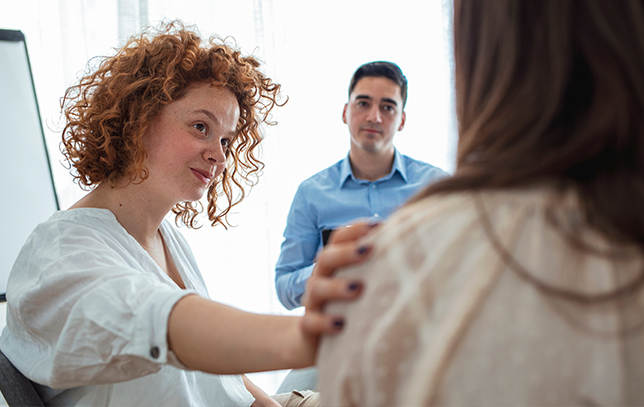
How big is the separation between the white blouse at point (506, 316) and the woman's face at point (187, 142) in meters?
0.97

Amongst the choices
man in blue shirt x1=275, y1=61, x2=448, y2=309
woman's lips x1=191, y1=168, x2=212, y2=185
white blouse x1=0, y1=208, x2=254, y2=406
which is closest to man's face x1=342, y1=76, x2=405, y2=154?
man in blue shirt x1=275, y1=61, x2=448, y2=309

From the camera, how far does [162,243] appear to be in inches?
57.3

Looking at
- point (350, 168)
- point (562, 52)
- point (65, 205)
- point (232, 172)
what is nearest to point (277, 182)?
point (350, 168)

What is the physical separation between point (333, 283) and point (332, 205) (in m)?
2.08

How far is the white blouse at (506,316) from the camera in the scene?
17.6 inches

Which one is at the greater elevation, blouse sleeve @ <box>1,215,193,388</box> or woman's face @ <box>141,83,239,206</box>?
woman's face @ <box>141,83,239,206</box>

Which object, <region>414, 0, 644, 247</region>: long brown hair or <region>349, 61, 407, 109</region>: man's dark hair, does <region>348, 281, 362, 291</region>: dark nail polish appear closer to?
<region>414, 0, 644, 247</region>: long brown hair

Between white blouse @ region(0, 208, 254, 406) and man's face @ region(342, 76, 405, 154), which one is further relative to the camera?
man's face @ region(342, 76, 405, 154)

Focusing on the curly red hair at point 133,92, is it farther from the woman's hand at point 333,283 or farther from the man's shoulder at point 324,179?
the man's shoulder at point 324,179

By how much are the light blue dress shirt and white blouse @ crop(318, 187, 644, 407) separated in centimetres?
204

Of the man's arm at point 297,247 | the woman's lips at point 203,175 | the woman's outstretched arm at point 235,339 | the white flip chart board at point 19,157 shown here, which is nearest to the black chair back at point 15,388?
the woman's outstretched arm at point 235,339

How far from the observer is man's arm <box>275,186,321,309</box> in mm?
2502

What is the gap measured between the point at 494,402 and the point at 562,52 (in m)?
0.33

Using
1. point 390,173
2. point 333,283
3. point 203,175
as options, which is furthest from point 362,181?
point 333,283
